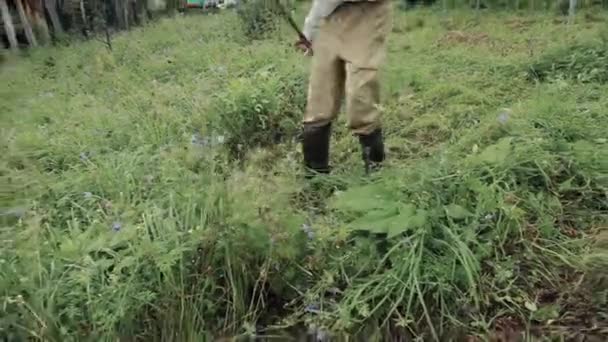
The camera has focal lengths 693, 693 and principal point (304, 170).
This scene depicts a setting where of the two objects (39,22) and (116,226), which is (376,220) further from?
(39,22)

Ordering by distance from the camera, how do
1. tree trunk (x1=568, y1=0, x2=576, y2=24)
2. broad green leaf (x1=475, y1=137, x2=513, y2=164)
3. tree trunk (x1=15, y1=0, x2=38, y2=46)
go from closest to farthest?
broad green leaf (x1=475, y1=137, x2=513, y2=164), tree trunk (x1=568, y1=0, x2=576, y2=24), tree trunk (x1=15, y1=0, x2=38, y2=46)

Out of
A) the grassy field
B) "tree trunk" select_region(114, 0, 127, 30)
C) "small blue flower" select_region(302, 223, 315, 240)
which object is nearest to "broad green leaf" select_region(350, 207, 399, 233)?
the grassy field

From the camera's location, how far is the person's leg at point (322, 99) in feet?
10.2

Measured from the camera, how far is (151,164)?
3.04m

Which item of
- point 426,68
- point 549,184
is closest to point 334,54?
point 549,184

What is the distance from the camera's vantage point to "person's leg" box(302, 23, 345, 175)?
312cm

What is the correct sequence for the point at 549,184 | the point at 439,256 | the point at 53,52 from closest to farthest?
1. the point at 439,256
2. the point at 549,184
3. the point at 53,52

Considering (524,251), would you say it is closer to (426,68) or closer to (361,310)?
(361,310)

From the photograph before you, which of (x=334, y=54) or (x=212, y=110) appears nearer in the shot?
(x=334, y=54)

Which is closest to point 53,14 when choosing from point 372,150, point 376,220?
point 372,150

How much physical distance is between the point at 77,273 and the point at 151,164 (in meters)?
0.90

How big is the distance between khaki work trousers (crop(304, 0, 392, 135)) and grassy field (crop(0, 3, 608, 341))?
30 centimetres

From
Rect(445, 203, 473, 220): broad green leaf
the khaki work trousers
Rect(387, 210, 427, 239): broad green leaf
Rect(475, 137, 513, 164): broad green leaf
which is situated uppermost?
the khaki work trousers

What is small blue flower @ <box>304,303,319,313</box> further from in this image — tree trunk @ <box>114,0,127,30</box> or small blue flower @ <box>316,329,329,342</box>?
tree trunk @ <box>114,0,127,30</box>
